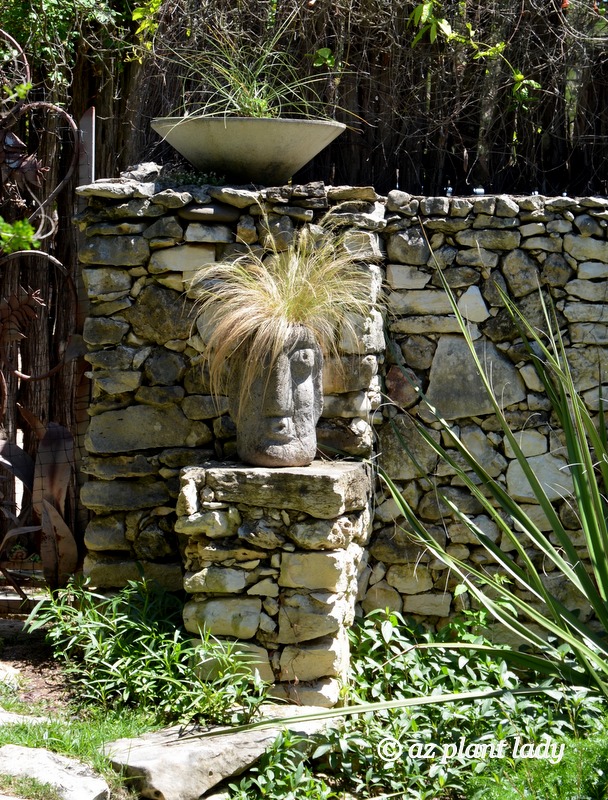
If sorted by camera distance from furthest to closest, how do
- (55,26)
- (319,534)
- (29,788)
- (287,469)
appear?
(55,26) < (287,469) < (319,534) < (29,788)

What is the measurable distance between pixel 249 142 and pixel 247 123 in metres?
0.09

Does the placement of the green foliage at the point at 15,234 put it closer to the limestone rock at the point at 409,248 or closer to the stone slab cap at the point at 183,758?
the stone slab cap at the point at 183,758

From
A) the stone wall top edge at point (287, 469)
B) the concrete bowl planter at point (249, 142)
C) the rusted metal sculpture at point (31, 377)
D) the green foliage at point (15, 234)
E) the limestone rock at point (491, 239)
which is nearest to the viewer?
the green foliage at point (15, 234)

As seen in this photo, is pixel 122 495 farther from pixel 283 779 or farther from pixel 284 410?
pixel 283 779

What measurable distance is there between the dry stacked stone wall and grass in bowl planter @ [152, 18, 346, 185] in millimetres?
180

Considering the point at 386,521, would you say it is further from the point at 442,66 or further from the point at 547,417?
the point at 442,66

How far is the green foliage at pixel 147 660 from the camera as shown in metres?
3.12

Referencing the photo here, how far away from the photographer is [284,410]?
3.38 meters

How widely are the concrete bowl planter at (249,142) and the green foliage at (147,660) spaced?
1761mm

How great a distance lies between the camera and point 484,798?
2.61 m

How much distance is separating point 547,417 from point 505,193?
43.8 inches

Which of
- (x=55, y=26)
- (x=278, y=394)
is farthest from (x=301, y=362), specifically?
(x=55, y=26)

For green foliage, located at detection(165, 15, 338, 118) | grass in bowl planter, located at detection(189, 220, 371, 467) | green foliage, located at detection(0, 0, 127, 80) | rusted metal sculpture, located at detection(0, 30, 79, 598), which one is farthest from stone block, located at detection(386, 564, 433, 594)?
green foliage, located at detection(0, 0, 127, 80)

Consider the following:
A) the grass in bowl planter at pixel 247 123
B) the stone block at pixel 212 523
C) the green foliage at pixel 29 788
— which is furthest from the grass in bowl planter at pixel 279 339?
the green foliage at pixel 29 788
